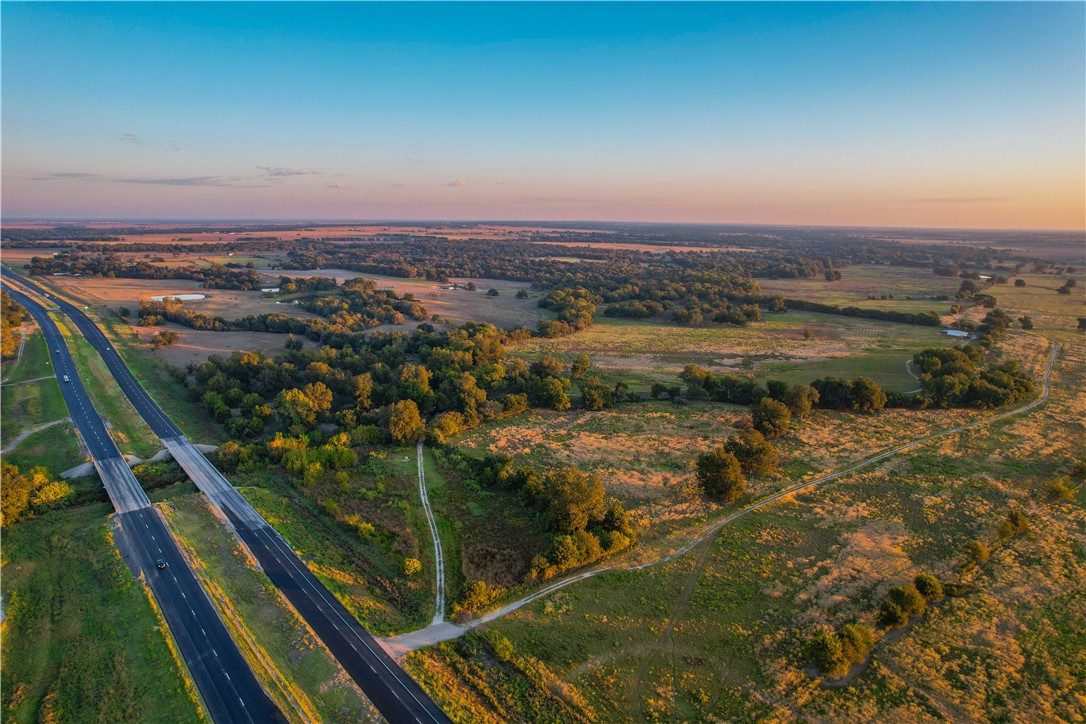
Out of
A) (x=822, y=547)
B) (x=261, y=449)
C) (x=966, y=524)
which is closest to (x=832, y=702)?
(x=822, y=547)

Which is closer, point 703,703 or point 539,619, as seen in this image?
point 703,703

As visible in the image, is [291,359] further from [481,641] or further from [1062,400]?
[1062,400]

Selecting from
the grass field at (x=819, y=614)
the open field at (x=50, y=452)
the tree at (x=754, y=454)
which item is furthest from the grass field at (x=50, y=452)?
the tree at (x=754, y=454)

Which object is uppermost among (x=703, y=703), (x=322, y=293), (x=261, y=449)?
(x=322, y=293)

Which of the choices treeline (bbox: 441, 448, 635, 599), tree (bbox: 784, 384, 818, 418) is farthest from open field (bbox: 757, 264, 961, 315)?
treeline (bbox: 441, 448, 635, 599)

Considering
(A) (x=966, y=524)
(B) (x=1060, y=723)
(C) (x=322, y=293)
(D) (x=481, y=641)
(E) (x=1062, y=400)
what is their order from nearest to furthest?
1. (B) (x=1060, y=723)
2. (D) (x=481, y=641)
3. (A) (x=966, y=524)
4. (E) (x=1062, y=400)
5. (C) (x=322, y=293)

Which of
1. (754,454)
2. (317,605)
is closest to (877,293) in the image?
(754,454)

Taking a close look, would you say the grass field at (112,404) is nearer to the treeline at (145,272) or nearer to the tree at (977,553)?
the treeline at (145,272)
